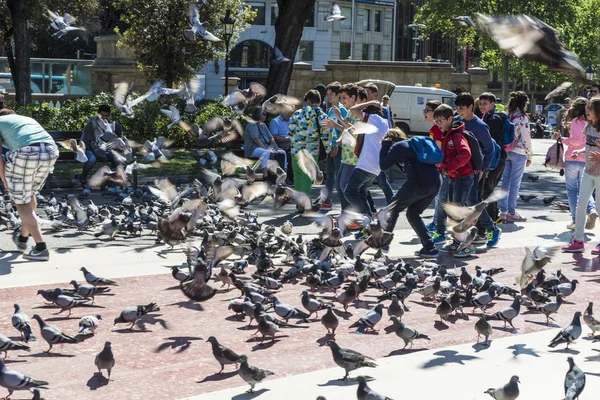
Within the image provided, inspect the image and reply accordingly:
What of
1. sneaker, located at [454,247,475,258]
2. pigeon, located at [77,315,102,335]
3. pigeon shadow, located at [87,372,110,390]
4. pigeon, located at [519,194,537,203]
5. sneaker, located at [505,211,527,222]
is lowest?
pigeon, located at [519,194,537,203]

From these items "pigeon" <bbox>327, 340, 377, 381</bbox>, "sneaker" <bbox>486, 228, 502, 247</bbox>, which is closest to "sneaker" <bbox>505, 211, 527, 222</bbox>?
"sneaker" <bbox>486, 228, 502, 247</bbox>

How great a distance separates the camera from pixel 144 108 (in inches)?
1004

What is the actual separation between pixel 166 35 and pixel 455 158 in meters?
21.7

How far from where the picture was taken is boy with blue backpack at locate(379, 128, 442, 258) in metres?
10.8

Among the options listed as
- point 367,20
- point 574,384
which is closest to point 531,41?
point 574,384

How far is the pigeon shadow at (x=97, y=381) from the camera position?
6.08 m

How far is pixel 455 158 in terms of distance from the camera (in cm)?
1109

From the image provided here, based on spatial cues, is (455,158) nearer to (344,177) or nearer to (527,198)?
(344,177)

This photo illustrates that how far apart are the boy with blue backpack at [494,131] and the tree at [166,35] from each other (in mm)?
18676

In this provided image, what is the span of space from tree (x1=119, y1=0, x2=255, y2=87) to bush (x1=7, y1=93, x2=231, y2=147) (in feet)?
16.0

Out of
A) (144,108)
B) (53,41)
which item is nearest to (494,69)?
(53,41)

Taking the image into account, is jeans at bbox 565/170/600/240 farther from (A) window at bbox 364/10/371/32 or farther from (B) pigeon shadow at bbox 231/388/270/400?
(A) window at bbox 364/10/371/32

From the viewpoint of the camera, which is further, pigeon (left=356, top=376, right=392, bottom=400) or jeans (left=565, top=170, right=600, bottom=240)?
jeans (left=565, top=170, right=600, bottom=240)

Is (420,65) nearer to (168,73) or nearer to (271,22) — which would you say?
(168,73)
